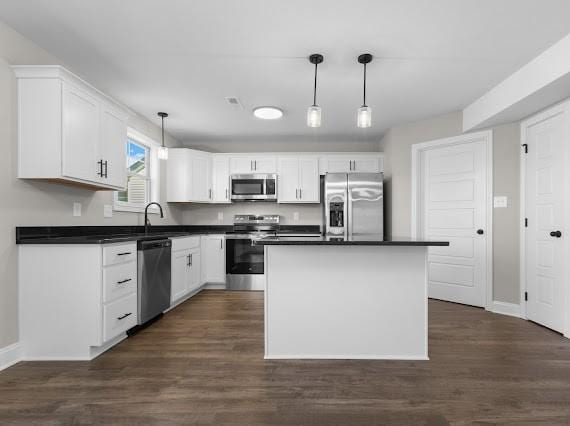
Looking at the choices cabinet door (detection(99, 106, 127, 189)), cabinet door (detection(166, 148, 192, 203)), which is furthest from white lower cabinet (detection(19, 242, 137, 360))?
cabinet door (detection(166, 148, 192, 203))

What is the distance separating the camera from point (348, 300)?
2.29m

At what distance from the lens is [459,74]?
2920 mm

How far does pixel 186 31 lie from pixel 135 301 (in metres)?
2.30

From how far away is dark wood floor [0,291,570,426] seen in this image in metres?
1.65

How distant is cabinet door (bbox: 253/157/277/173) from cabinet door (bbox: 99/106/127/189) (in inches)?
90.8

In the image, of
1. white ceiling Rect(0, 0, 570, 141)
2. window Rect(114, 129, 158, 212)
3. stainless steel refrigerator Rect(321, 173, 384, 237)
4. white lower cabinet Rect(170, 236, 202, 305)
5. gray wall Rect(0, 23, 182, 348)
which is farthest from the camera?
stainless steel refrigerator Rect(321, 173, 384, 237)

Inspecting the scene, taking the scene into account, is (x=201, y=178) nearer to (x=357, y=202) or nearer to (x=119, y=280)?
(x=357, y=202)

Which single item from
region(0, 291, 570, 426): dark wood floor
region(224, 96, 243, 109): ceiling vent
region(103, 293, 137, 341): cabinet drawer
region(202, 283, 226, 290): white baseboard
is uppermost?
region(224, 96, 243, 109): ceiling vent

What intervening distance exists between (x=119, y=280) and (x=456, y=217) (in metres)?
3.91

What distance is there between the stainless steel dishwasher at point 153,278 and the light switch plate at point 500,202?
3834 mm

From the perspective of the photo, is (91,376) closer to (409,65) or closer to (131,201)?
(131,201)

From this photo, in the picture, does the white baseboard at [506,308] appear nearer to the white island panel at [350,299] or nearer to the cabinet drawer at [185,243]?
the white island panel at [350,299]

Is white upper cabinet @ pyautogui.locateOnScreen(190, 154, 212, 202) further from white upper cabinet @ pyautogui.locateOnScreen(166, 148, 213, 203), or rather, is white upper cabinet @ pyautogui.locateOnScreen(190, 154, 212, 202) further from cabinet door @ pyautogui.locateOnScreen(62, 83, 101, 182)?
cabinet door @ pyautogui.locateOnScreen(62, 83, 101, 182)

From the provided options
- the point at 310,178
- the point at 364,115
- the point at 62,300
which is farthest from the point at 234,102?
the point at 62,300
